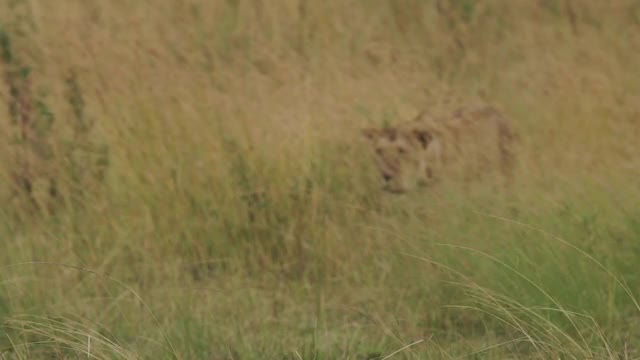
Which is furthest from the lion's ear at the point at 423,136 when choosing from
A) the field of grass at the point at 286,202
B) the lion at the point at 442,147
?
the field of grass at the point at 286,202

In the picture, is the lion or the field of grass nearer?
the field of grass

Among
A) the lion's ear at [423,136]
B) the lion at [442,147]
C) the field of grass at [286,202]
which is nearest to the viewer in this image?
the field of grass at [286,202]

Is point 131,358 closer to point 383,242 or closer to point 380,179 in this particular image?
point 383,242

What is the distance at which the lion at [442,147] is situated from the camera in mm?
5203

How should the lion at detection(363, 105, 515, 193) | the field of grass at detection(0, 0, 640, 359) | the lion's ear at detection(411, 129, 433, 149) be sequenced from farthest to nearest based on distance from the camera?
the lion's ear at detection(411, 129, 433, 149) → the lion at detection(363, 105, 515, 193) → the field of grass at detection(0, 0, 640, 359)

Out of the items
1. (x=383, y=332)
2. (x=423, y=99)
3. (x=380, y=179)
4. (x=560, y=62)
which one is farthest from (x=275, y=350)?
(x=560, y=62)

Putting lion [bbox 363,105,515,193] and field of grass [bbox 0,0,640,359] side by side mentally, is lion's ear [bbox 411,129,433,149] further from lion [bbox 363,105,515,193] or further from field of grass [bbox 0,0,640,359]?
field of grass [bbox 0,0,640,359]

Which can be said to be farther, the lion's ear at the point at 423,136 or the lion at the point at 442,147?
the lion's ear at the point at 423,136

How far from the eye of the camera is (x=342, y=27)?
6875mm

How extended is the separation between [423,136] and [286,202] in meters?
0.96

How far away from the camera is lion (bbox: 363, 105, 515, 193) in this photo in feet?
17.1

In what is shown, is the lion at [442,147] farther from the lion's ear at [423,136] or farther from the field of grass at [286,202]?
the field of grass at [286,202]

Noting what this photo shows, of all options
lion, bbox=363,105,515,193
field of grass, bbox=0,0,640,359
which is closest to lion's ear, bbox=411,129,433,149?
lion, bbox=363,105,515,193

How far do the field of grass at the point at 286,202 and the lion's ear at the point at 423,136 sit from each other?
0.14 metres
